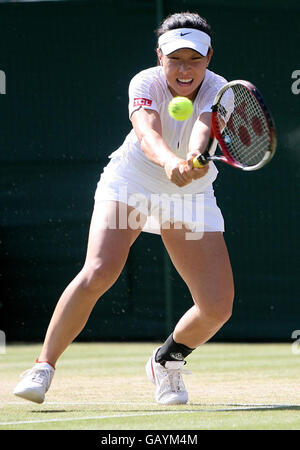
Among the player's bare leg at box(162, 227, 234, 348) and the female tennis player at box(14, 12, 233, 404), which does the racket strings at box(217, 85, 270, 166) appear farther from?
the player's bare leg at box(162, 227, 234, 348)

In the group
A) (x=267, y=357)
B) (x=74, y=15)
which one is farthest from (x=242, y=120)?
(x=74, y=15)

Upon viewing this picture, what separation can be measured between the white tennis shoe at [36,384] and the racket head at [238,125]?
115cm

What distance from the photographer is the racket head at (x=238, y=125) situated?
435cm

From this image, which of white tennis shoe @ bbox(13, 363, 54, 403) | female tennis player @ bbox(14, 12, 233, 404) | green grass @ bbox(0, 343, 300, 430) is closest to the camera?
green grass @ bbox(0, 343, 300, 430)

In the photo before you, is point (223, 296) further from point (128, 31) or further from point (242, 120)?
point (128, 31)

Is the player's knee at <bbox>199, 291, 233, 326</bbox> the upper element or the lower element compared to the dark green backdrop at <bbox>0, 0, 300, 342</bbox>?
lower

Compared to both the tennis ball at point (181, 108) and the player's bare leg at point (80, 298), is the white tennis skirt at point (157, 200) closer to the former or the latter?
the player's bare leg at point (80, 298)

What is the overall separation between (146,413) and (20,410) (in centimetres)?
53

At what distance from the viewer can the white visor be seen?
431 centimetres

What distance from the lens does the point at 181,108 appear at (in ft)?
13.7

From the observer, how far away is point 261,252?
8.45 meters

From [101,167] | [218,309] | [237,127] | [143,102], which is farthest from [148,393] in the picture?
[101,167]

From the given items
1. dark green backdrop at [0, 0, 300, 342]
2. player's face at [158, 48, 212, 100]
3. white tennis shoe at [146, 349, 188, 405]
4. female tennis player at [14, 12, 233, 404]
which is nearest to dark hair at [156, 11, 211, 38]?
female tennis player at [14, 12, 233, 404]

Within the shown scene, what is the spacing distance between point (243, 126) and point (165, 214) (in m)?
0.55
